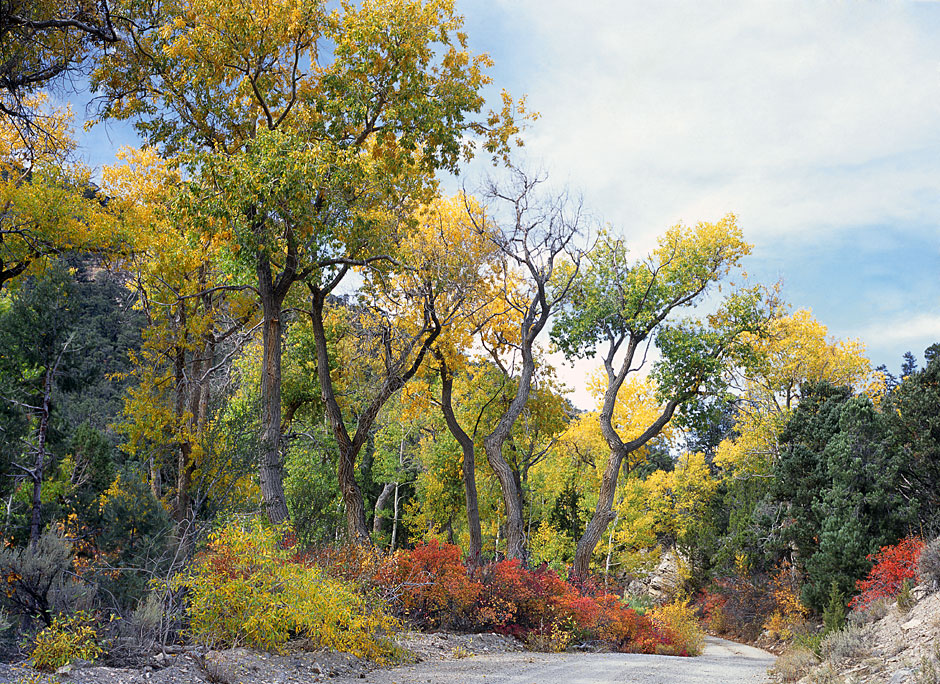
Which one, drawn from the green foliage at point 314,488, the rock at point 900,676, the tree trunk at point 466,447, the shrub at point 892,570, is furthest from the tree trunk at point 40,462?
the shrub at point 892,570

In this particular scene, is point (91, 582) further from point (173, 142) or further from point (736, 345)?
point (736, 345)

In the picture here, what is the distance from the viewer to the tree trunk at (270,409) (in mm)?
10711

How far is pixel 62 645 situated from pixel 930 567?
11.2 meters

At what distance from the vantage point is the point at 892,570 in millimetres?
12453

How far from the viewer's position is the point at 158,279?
13445 mm

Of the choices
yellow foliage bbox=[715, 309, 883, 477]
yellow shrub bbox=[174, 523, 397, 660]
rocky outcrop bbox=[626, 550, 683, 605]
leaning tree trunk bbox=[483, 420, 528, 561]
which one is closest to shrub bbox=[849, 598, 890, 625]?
yellow shrub bbox=[174, 523, 397, 660]

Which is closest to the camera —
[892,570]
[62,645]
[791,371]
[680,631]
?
[62,645]

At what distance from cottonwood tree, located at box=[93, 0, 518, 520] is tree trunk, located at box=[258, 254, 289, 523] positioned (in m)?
0.02

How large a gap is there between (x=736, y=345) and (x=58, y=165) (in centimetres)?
1621

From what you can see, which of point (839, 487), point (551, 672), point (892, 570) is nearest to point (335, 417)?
point (551, 672)

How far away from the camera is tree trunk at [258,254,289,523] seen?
10711mm

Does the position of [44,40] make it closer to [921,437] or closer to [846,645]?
[846,645]

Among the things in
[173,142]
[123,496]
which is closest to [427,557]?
[123,496]

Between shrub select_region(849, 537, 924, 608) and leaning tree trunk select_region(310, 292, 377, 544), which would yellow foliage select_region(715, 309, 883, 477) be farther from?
leaning tree trunk select_region(310, 292, 377, 544)
